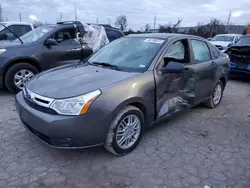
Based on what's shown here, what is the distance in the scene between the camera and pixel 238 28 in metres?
36.6

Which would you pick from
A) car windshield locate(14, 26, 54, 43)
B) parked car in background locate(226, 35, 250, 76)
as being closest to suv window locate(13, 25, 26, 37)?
car windshield locate(14, 26, 54, 43)

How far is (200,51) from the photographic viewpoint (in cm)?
408

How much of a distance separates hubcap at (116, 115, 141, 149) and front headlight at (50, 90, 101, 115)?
561mm

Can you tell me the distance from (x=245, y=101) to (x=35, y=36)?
5473mm

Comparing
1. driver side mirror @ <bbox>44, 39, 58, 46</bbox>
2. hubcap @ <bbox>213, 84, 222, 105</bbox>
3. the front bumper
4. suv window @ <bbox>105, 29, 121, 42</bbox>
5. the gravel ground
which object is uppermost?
suv window @ <bbox>105, 29, 121, 42</bbox>

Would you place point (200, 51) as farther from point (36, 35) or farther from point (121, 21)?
point (121, 21)

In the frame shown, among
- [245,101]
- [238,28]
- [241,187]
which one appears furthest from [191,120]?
[238,28]

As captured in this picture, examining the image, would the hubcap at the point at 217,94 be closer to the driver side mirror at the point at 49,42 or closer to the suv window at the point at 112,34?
the driver side mirror at the point at 49,42

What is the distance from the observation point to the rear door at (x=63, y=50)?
5395 millimetres

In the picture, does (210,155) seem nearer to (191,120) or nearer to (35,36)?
(191,120)

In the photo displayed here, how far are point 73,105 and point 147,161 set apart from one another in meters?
1.18

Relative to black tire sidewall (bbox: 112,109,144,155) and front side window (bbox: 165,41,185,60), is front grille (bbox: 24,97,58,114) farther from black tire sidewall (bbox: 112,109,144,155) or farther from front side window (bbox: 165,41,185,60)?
front side window (bbox: 165,41,185,60)

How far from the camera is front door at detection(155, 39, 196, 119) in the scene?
10.4ft

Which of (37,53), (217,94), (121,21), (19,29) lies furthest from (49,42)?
(121,21)
